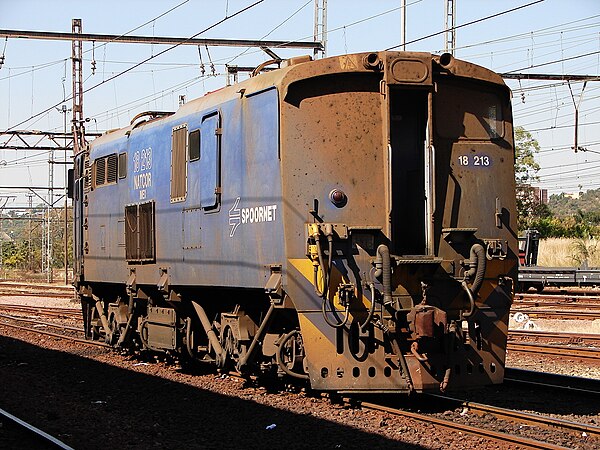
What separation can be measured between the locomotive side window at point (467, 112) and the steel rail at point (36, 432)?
209 inches

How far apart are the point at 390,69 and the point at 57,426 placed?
214 inches

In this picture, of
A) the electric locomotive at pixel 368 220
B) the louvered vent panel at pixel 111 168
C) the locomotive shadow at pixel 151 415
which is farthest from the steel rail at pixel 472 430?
the louvered vent panel at pixel 111 168

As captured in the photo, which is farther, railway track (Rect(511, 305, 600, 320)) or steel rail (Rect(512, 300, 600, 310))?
steel rail (Rect(512, 300, 600, 310))

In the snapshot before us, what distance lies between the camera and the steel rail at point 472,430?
8.52 metres

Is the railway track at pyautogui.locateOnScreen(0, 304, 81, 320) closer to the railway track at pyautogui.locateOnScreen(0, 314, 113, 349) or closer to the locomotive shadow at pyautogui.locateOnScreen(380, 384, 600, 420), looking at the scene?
the railway track at pyautogui.locateOnScreen(0, 314, 113, 349)

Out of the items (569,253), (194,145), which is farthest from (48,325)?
(569,253)

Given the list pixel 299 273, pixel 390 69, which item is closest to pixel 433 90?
pixel 390 69

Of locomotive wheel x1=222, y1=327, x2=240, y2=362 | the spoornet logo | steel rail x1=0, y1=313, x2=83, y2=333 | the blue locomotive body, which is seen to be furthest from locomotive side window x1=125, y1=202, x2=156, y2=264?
steel rail x1=0, y1=313, x2=83, y2=333

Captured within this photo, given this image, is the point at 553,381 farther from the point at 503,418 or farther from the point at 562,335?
the point at 562,335

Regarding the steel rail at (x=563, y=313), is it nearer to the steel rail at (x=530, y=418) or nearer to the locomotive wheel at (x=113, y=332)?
the locomotive wheel at (x=113, y=332)

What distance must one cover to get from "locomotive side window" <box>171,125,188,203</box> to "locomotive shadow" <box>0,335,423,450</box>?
2.72 metres

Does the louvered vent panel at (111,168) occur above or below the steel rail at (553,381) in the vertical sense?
above

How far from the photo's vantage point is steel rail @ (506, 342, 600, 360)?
15.4 m

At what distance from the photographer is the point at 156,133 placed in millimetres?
14570
